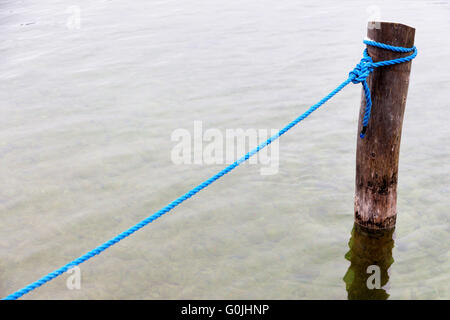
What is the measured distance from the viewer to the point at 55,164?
5504mm

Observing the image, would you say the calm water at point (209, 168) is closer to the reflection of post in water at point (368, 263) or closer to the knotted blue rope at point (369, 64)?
the reflection of post in water at point (368, 263)

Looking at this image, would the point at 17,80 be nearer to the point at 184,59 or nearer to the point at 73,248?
the point at 184,59

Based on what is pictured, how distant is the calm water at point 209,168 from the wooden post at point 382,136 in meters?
0.35

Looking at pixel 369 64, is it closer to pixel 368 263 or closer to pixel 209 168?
pixel 368 263

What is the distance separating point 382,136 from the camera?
3430mm

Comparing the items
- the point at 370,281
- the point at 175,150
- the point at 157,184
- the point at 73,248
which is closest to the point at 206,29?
the point at 175,150

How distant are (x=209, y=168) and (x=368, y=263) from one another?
2183 mm

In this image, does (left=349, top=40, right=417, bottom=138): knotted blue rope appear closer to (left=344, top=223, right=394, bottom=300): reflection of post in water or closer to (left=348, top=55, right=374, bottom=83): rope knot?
(left=348, top=55, right=374, bottom=83): rope knot

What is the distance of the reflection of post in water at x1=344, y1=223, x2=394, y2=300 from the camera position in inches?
139

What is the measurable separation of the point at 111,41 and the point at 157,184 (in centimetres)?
573

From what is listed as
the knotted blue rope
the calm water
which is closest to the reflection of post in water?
the calm water

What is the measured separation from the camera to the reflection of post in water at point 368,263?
353 cm

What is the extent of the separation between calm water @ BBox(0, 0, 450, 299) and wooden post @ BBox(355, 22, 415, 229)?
35 cm
